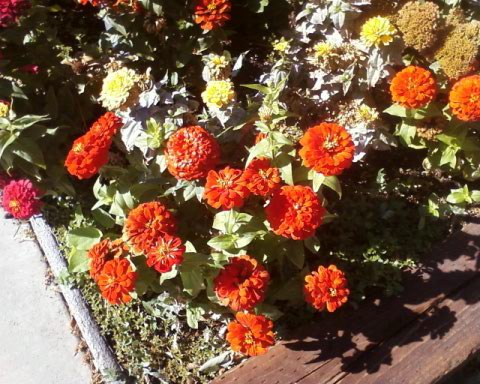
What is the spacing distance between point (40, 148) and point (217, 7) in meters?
0.90

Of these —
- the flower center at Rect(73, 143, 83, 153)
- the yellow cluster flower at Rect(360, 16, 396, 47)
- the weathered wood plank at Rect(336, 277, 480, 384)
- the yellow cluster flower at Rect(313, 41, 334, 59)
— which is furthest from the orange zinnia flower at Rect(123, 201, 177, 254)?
the yellow cluster flower at Rect(360, 16, 396, 47)

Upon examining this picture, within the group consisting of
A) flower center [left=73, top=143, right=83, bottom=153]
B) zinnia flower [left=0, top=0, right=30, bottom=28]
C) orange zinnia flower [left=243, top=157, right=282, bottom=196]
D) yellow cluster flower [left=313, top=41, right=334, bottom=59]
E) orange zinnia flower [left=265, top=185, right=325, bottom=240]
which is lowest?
orange zinnia flower [left=265, top=185, right=325, bottom=240]

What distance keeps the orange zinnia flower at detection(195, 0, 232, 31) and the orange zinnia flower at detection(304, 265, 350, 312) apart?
3.50 ft

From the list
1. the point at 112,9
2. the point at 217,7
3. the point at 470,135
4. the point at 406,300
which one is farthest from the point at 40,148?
the point at 470,135

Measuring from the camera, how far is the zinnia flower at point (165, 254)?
162 centimetres

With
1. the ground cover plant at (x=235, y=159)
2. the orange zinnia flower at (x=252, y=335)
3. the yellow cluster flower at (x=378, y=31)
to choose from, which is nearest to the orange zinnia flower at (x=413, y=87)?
the ground cover plant at (x=235, y=159)

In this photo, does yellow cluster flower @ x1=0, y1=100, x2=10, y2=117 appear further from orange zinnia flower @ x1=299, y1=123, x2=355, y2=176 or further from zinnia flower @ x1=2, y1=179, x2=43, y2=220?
orange zinnia flower @ x1=299, y1=123, x2=355, y2=176

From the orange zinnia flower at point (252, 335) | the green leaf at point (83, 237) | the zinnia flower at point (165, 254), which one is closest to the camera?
the zinnia flower at point (165, 254)

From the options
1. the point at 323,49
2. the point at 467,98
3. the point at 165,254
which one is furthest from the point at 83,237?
the point at 467,98

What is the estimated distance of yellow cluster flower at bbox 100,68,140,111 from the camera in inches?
76.6

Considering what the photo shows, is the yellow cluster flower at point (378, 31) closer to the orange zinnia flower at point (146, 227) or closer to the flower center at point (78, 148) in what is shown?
the orange zinnia flower at point (146, 227)

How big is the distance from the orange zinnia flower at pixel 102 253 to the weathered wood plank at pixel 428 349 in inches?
31.7

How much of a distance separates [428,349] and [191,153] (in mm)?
1103

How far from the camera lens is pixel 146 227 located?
1681 mm
